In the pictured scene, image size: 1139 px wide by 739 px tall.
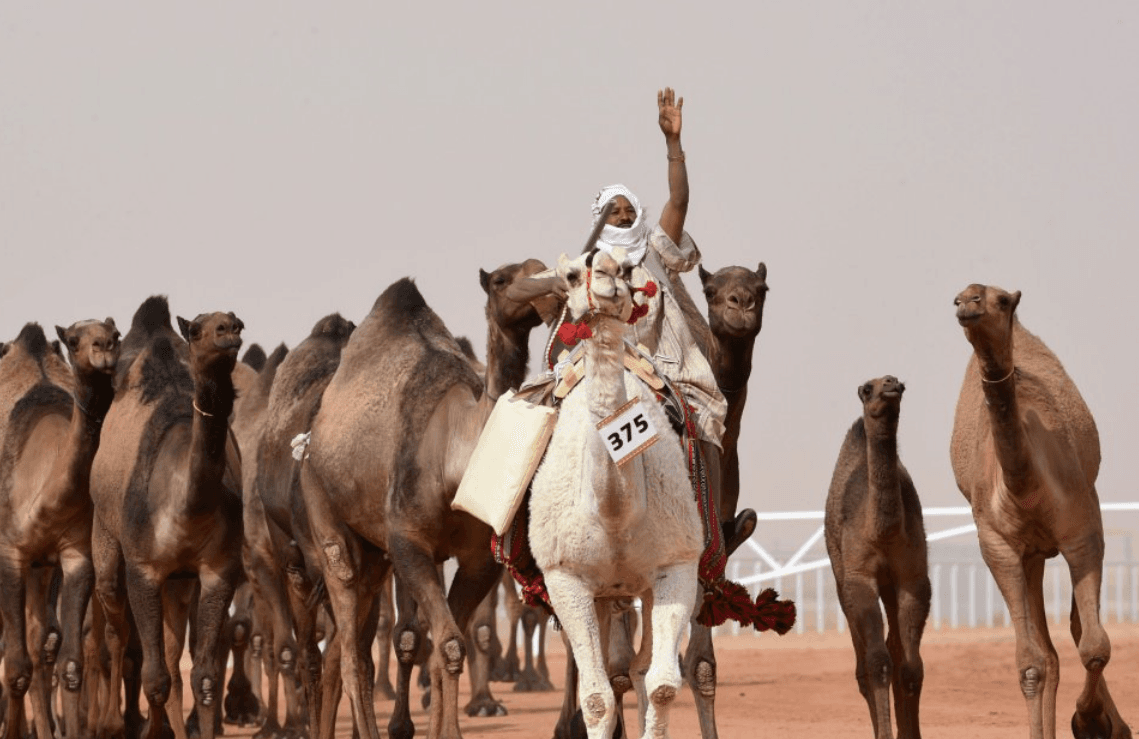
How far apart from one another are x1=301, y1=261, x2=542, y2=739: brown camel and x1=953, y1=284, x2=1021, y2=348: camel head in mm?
2172

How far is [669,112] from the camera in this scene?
10812 mm

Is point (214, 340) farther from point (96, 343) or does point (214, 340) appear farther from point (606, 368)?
point (606, 368)

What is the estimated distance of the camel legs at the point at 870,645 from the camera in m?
11.4

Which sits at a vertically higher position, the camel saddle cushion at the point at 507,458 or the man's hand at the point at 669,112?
the man's hand at the point at 669,112

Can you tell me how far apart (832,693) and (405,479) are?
355 inches

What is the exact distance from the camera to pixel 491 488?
30.3 feet

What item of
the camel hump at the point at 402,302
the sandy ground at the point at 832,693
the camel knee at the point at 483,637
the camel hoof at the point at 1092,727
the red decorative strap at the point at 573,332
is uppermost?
the camel hump at the point at 402,302

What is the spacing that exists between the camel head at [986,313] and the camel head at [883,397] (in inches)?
26.4

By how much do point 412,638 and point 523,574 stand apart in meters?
2.56

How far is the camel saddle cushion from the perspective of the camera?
9039 mm

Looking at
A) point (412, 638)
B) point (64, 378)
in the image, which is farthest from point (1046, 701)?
point (64, 378)

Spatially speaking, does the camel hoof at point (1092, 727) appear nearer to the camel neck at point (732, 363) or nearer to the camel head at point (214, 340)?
the camel neck at point (732, 363)

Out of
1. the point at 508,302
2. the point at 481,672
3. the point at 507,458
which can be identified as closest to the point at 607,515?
the point at 507,458

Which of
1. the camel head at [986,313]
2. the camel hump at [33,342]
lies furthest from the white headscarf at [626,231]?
the camel hump at [33,342]
